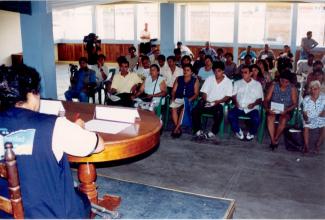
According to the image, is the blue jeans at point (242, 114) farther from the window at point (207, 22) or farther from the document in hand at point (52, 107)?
the window at point (207, 22)

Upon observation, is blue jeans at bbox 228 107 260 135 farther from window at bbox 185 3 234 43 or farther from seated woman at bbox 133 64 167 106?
window at bbox 185 3 234 43

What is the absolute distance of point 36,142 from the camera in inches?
75.9

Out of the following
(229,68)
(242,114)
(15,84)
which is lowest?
(242,114)

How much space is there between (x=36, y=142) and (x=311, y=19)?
14.0 metres

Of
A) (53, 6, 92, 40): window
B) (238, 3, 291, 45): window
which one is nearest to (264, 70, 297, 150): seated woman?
(238, 3, 291, 45): window

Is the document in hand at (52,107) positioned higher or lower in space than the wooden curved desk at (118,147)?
higher

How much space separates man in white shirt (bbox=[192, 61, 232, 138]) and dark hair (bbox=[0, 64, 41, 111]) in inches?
168

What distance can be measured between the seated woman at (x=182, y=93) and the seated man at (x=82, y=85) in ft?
6.30

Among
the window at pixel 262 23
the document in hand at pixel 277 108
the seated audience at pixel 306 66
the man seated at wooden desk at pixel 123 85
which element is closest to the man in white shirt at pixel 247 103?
the document in hand at pixel 277 108

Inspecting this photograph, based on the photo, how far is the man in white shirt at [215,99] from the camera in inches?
239

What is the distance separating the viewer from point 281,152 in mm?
5418

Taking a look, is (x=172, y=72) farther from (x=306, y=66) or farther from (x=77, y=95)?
(x=306, y=66)

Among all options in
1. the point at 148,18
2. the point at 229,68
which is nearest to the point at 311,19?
the point at 148,18

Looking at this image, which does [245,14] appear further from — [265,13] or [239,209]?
[239,209]
